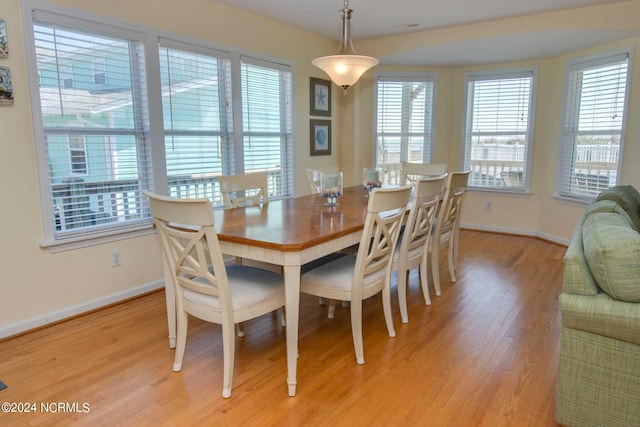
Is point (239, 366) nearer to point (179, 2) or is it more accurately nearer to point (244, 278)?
point (244, 278)

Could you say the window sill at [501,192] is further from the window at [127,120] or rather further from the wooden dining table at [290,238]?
the wooden dining table at [290,238]

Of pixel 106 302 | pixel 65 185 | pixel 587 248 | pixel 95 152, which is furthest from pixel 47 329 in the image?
pixel 587 248

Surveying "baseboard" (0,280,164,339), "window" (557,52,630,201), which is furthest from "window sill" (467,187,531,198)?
"baseboard" (0,280,164,339)

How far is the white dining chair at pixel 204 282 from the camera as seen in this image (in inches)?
74.5

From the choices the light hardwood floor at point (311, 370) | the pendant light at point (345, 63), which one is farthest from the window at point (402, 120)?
the light hardwood floor at point (311, 370)

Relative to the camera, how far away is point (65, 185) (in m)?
2.89

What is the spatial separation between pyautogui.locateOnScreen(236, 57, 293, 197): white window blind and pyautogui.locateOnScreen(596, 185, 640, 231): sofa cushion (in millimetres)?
2972

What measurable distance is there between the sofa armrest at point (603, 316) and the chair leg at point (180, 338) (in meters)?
1.76

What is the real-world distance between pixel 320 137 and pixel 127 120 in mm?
2490

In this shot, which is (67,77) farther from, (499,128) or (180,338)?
(499,128)

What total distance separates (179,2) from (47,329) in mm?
2642

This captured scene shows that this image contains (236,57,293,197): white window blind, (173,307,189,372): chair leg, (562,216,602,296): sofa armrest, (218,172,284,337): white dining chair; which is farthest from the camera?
(236,57,293,197): white window blind

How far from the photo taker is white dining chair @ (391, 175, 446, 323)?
273 cm

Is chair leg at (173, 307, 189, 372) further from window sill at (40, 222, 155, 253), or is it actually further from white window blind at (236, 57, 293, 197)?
white window blind at (236, 57, 293, 197)
